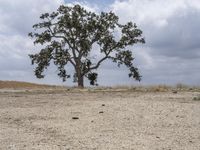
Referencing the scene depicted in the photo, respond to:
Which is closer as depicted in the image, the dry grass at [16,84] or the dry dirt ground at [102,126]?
the dry dirt ground at [102,126]

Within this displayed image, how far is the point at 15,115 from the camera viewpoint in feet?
48.3

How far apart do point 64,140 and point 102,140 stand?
766 millimetres

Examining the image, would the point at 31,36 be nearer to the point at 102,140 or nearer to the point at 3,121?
the point at 3,121

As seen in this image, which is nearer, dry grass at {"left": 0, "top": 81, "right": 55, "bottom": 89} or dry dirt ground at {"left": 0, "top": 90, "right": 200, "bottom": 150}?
dry dirt ground at {"left": 0, "top": 90, "right": 200, "bottom": 150}

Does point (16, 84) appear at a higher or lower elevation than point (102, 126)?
higher

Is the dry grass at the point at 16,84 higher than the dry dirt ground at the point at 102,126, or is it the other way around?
the dry grass at the point at 16,84

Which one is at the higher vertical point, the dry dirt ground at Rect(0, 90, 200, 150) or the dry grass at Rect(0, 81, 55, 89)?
the dry grass at Rect(0, 81, 55, 89)

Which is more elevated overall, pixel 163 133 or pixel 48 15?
pixel 48 15

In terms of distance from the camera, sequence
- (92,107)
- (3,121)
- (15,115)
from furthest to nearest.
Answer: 1. (92,107)
2. (15,115)
3. (3,121)

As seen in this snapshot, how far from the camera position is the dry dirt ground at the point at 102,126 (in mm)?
10133

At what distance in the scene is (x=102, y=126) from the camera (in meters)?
12.3

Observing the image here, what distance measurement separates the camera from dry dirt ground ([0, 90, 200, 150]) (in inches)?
399

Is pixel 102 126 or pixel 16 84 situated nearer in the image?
pixel 102 126

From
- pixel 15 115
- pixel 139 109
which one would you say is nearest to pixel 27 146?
pixel 15 115
